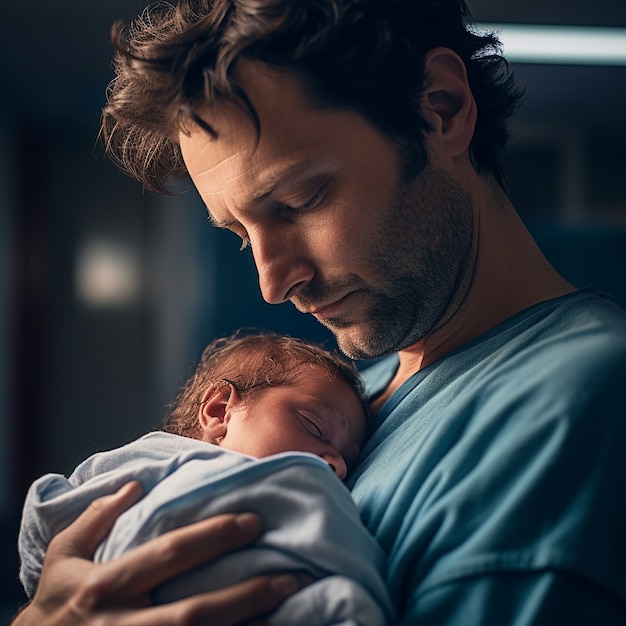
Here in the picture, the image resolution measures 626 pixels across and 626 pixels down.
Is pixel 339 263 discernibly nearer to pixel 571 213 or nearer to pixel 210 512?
pixel 210 512

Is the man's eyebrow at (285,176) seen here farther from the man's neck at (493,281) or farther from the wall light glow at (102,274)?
the wall light glow at (102,274)

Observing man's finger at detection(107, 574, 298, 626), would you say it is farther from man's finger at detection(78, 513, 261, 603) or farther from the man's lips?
the man's lips

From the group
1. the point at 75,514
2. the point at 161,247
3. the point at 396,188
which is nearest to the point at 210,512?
the point at 75,514

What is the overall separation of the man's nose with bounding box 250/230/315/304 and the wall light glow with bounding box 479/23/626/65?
2417 mm

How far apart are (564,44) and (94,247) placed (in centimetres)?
330

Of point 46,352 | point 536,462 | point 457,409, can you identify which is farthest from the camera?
point 46,352

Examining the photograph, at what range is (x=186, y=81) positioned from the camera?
Answer: 42.3 inches

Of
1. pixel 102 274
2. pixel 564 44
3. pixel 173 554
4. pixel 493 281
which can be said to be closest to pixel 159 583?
pixel 173 554

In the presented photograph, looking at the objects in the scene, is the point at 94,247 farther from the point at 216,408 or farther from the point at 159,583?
the point at 159,583

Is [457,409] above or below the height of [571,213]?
above

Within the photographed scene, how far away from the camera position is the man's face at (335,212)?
106 cm

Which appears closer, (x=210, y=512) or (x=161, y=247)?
(x=210, y=512)

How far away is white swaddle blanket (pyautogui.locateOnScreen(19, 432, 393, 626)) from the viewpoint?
807 millimetres

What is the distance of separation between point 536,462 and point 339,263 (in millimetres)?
437
